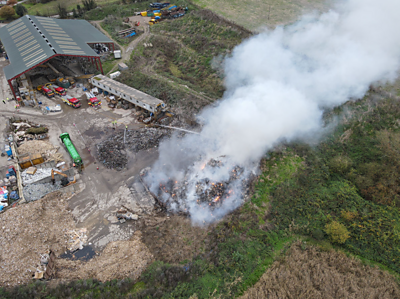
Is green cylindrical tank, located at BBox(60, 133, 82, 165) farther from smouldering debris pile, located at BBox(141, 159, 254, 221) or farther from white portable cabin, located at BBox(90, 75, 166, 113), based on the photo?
white portable cabin, located at BBox(90, 75, 166, 113)

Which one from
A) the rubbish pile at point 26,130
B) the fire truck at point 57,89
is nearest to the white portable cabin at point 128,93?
the fire truck at point 57,89

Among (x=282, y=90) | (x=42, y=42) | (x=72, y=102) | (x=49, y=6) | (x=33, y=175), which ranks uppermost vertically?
(x=49, y=6)

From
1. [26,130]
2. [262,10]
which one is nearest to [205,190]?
[26,130]

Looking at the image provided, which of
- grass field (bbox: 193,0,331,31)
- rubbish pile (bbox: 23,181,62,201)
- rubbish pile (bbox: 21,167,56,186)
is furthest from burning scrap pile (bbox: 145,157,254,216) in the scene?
grass field (bbox: 193,0,331,31)

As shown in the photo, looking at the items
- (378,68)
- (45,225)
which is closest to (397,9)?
(378,68)

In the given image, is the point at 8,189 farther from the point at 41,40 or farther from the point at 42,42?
the point at 41,40

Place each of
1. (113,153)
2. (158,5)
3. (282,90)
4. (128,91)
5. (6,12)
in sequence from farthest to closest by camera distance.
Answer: (158,5) → (6,12) → (128,91) → (113,153) → (282,90)

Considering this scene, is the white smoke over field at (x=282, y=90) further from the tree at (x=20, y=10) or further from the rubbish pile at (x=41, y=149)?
the tree at (x=20, y=10)

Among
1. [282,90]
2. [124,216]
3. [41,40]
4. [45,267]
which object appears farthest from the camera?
[41,40]
